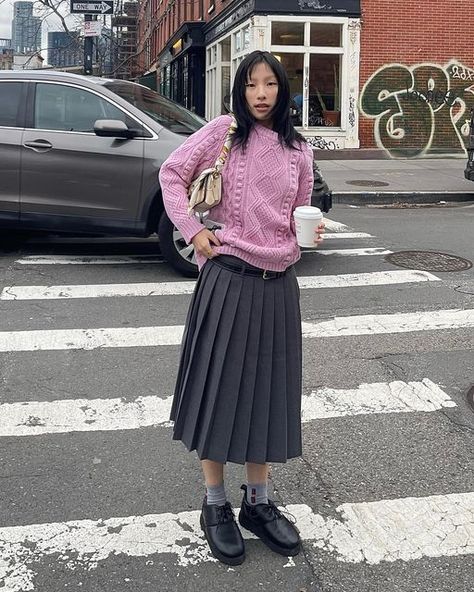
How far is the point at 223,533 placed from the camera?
2.83m

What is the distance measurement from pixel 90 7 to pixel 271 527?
1309cm

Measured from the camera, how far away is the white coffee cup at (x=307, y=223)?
8.22 ft

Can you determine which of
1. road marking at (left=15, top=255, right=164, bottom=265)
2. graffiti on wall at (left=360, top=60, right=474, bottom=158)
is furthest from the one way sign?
road marking at (left=15, top=255, right=164, bottom=265)

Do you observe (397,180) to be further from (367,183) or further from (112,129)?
(112,129)

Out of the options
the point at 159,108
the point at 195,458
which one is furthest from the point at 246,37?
the point at 195,458

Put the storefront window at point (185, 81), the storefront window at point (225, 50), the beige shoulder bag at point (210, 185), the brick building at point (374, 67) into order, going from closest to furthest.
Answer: the beige shoulder bag at point (210, 185) → the brick building at point (374, 67) → the storefront window at point (225, 50) → the storefront window at point (185, 81)

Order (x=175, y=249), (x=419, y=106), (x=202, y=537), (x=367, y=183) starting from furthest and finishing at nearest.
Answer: (x=419, y=106) → (x=367, y=183) → (x=175, y=249) → (x=202, y=537)

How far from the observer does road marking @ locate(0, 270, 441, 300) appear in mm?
6590

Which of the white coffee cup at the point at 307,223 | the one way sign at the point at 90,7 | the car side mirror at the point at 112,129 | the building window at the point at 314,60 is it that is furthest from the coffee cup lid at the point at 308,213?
the building window at the point at 314,60

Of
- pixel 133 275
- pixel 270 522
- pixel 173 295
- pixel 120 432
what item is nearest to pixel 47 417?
pixel 120 432

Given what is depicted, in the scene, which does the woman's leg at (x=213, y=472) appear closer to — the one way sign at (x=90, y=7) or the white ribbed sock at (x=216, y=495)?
the white ribbed sock at (x=216, y=495)

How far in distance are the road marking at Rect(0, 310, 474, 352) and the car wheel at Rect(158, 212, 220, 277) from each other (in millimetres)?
1452

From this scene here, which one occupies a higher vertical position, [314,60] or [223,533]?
[314,60]

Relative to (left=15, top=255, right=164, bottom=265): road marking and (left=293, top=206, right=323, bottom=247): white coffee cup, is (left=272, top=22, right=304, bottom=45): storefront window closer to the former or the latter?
(left=15, top=255, right=164, bottom=265): road marking
